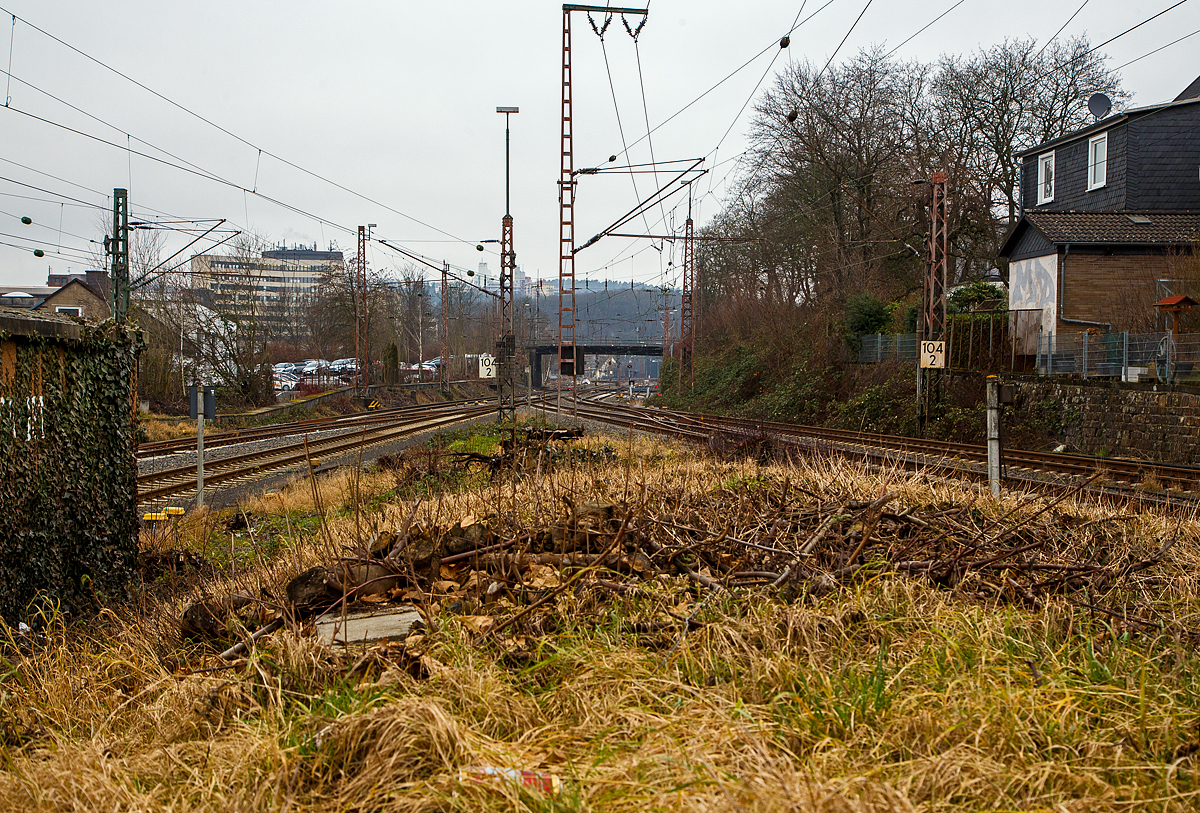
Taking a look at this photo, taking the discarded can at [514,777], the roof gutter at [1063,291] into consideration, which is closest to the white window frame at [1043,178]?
the roof gutter at [1063,291]

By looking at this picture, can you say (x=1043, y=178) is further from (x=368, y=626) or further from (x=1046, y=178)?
(x=368, y=626)

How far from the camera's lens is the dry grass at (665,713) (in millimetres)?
2865

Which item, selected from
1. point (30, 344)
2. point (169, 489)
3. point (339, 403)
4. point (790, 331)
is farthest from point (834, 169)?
point (30, 344)

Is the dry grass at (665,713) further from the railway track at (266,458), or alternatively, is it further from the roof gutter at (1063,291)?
the roof gutter at (1063,291)

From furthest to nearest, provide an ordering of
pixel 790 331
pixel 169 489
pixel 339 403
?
pixel 339 403
pixel 790 331
pixel 169 489

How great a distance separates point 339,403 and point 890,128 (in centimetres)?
3022

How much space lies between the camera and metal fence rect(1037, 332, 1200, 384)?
17.5 meters

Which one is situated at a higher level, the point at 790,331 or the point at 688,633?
the point at 790,331

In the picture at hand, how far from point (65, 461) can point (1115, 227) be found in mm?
31590

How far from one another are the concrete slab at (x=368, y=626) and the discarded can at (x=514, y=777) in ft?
4.72

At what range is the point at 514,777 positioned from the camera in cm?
292

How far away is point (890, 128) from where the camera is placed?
38062 mm

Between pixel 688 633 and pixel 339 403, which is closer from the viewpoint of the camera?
pixel 688 633

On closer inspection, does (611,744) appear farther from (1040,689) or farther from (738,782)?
(1040,689)
